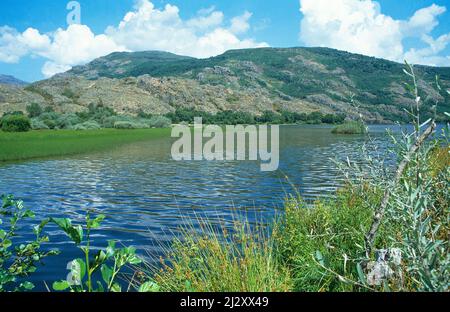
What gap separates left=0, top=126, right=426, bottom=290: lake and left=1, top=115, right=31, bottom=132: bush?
2544 cm

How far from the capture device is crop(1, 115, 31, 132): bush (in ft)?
184

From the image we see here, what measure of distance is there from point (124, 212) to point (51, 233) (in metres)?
3.69

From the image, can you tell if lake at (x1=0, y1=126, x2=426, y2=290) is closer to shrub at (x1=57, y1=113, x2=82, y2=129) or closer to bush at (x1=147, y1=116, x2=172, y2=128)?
shrub at (x1=57, y1=113, x2=82, y2=129)

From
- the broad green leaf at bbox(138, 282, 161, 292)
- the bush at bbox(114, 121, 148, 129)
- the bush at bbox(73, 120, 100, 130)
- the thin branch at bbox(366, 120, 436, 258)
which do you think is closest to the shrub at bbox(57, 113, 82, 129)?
the bush at bbox(73, 120, 100, 130)

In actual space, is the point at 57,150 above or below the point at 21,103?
below

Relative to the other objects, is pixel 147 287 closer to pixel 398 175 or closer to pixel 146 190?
pixel 398 175

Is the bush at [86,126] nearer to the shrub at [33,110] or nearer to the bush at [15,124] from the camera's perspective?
the bush at [15,124]

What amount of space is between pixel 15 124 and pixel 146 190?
43.1 metres

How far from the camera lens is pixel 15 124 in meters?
57.0

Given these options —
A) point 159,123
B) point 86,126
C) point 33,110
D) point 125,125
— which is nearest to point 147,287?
point 86,126

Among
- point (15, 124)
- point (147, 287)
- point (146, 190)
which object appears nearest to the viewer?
point (147, 287)

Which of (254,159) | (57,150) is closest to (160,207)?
(254,159)
